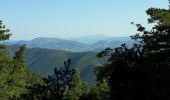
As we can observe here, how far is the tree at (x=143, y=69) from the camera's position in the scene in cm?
2141

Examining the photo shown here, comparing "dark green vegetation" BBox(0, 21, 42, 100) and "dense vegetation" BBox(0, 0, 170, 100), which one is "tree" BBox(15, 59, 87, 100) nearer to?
"dense vegetation" BBox(0, 0, 170, 100)

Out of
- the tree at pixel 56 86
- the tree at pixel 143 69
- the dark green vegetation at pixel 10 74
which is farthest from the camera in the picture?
the dark green vegetation at pixel 10 74

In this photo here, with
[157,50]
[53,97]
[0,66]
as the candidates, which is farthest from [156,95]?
[0,66]

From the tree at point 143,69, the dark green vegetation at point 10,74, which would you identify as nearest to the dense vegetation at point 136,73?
the tree at point 143,69

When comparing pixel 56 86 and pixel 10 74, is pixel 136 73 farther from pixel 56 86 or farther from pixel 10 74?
pixel 10 74

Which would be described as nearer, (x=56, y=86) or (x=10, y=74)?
(x=56, y=86)

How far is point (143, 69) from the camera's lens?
2195 cm

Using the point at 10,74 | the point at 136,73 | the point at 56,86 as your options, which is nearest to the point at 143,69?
the point at 136,73

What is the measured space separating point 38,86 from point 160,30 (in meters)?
9.56

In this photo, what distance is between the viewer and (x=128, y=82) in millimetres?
21500

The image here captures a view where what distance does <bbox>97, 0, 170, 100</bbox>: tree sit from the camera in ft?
70.2

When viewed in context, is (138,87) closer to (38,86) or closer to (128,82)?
(128,82)

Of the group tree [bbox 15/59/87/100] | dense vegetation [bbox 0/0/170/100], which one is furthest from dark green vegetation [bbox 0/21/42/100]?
tree [bbox 15/59/87/100]

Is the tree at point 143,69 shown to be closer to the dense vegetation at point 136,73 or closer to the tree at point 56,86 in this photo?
the dense vegetation at point 136,73
